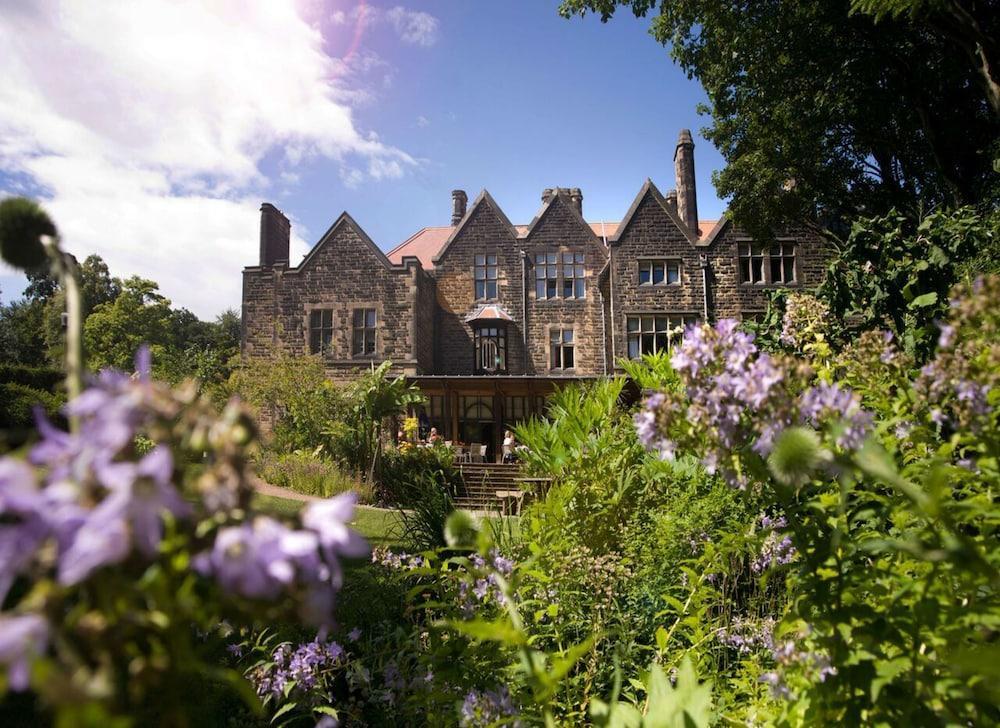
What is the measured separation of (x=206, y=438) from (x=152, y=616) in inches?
7.3

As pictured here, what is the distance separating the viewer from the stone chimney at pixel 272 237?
76.9 feet

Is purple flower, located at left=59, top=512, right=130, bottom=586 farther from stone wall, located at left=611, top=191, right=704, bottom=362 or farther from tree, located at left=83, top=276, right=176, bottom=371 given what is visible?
tree, located at left=83, top=276, right=176, bottom=371

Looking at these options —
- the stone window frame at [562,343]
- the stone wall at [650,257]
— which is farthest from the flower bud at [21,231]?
the stone window frame at [562,343]

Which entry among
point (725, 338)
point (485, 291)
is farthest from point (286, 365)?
point (725, 338)

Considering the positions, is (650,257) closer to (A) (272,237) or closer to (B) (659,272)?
(B) (659,272)

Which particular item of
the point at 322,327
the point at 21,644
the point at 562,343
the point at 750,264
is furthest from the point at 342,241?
the point at 21,644

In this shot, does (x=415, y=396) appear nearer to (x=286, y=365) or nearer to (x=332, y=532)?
(x=286, y=365)

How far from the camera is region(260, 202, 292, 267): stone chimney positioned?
923 inches

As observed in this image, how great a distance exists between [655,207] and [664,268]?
232cm

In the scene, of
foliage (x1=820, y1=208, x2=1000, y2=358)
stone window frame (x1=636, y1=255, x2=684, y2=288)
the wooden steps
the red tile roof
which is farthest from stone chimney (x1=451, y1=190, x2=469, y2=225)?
foliage (x1=820, y1=208, x2=1000, y2=358)

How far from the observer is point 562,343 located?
23.4 metres

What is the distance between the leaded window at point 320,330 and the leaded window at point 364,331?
0.96 metres

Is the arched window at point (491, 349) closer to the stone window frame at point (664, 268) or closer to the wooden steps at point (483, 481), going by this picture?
the stone window frame at point (664, 268)

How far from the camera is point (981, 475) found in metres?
1.52
